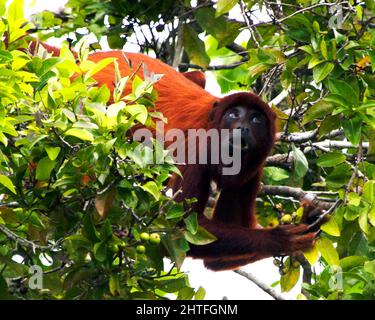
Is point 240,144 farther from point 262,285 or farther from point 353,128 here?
point 353,128

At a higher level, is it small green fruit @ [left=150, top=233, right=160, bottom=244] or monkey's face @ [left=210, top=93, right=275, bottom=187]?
monkey's face @ [left=210, top=93, right=275, bottom=187]

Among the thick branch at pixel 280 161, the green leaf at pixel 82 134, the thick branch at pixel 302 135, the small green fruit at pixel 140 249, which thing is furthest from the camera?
the thick branch at pixel 280 161

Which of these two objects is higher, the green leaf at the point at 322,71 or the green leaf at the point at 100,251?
the green leaf at the point at 322,71

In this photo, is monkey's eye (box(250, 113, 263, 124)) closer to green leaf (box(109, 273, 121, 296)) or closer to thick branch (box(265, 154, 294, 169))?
thick branch (box(265, 154, 294, 169))

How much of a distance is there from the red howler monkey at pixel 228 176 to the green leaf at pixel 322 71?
3.42 feet

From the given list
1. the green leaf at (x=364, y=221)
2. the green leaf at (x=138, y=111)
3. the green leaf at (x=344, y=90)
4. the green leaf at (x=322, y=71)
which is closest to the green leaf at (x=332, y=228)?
the green leaf at (x=364, y=221)

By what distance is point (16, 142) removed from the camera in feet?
18.0

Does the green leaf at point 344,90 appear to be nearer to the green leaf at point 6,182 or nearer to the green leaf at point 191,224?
the green leaf at point 191,224

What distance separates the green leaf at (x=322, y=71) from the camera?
251 inches

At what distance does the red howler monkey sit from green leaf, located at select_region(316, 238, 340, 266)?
4.0 inches

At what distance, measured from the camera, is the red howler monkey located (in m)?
7.18

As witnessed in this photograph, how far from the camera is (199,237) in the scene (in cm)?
579

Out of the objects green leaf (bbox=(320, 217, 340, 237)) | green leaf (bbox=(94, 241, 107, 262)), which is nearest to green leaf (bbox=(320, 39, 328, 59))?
green leaf (bbox=(320, 217, 340, 237))
